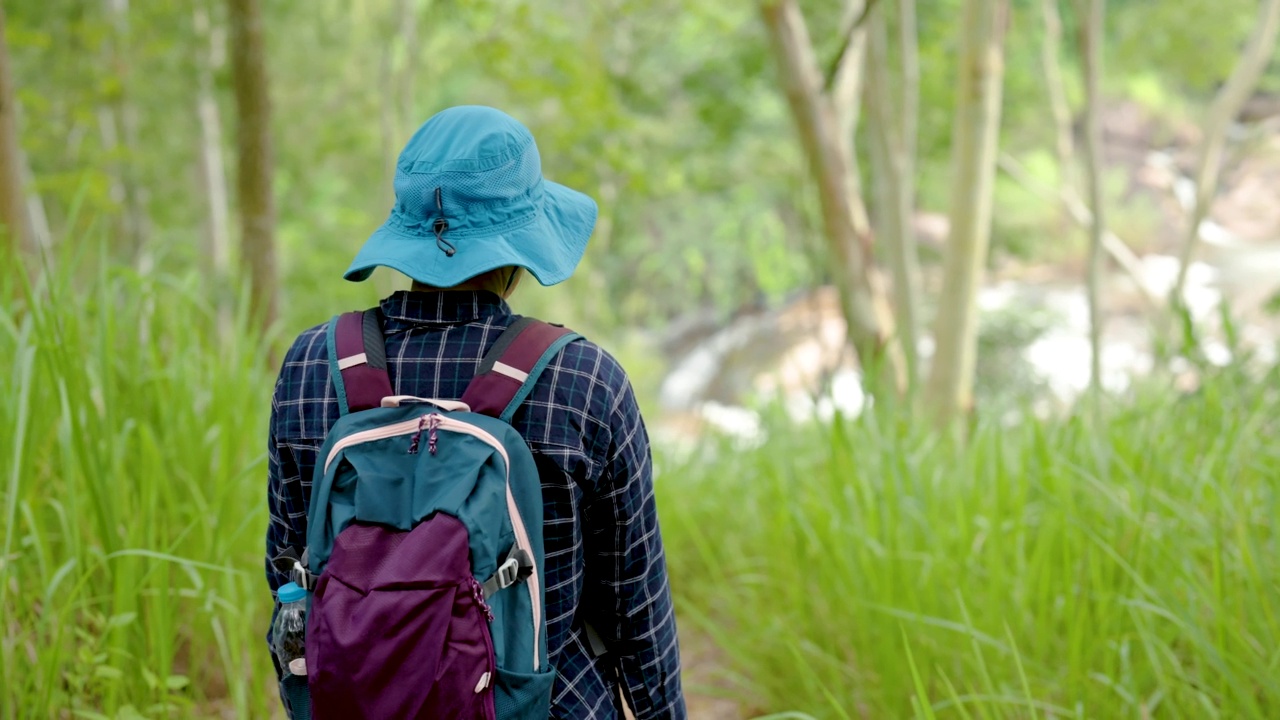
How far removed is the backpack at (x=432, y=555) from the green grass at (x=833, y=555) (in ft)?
2.08

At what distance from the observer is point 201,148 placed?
407 inches

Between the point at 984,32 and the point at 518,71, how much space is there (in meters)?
3.56

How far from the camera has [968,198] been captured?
4.39 m

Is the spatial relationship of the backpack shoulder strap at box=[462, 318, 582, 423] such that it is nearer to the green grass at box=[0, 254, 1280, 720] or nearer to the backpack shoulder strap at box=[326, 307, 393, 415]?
the backpack shoulder strap at box=[326, 307, 393, 415]

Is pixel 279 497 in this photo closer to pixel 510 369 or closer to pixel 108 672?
pixel 510 369

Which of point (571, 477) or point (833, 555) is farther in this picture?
point (833, 555)

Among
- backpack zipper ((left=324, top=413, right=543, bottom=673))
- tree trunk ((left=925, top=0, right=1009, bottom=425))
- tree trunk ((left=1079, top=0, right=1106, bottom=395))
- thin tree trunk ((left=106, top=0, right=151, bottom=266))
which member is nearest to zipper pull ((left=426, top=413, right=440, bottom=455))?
backpack zipper ((left=324, top=413, right=543, bottom=673))

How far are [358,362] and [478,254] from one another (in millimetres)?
192

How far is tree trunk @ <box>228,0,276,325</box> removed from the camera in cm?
398

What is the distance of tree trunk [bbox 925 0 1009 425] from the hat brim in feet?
11.4

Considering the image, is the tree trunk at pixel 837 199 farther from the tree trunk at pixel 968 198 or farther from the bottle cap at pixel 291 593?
the bottle cap at pixel 291 593

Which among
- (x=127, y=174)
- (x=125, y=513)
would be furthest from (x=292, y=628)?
(x=127, y=174)

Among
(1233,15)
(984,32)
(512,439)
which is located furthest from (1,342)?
(1233,15)

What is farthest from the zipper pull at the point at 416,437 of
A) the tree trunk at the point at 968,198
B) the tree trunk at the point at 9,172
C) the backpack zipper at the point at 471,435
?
the tree trunk at the point at 968,198
